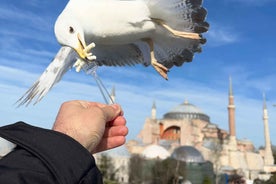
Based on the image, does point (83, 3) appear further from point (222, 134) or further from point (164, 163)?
point (222, 134)

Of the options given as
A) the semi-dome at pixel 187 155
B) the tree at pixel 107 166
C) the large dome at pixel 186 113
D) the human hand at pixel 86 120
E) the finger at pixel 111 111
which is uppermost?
the large dome at pixel 186 113

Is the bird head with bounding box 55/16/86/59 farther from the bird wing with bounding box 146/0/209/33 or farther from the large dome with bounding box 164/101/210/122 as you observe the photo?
the large dome with bounding box 164/101/210/122

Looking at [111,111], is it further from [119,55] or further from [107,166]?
[107,166]

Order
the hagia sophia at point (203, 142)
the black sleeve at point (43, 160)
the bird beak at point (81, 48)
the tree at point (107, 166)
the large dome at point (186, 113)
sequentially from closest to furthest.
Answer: the black sleeve at point (43, 160), the bird beak at point (81, 48), the tree at point (107, 166), the hagia sophia at point (203, 142), the large dome at point (186, 113)

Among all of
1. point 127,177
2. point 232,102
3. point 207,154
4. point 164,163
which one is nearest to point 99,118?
point 164,163

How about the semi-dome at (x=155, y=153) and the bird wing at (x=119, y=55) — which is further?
the semi-dome at (x=155, y=153)

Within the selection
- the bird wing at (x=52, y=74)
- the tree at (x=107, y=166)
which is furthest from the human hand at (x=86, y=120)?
the tree at (x=107, y=166)

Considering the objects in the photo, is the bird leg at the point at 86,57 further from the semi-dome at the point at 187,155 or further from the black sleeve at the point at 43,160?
the semi-dome at the point at 187,155
